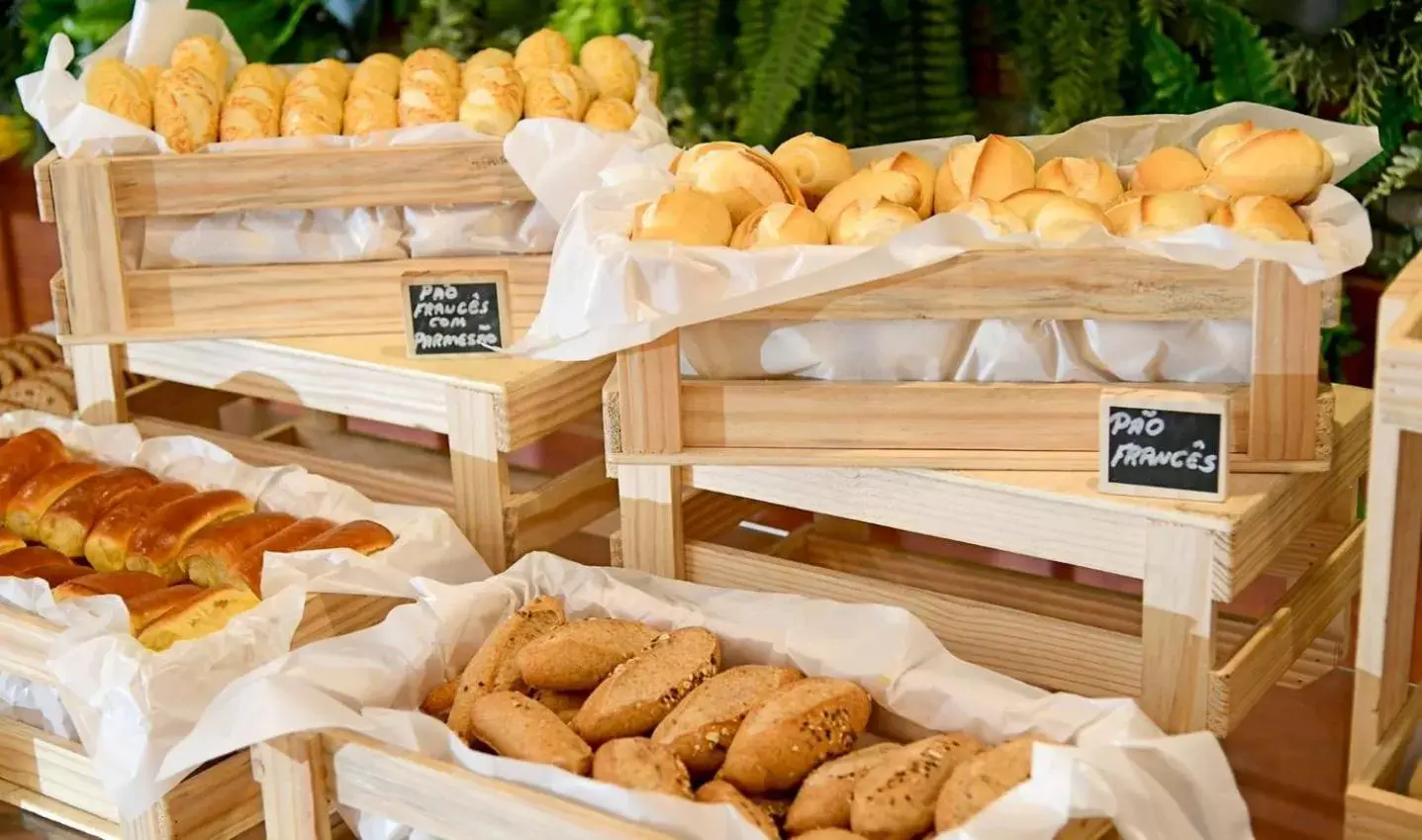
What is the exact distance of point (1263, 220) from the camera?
148 cm

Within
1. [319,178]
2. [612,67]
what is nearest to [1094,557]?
[612,67]

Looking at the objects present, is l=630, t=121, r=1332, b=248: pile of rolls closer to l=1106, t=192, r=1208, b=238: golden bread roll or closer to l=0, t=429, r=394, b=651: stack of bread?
l=1106, t=192, r=1208, b=238: golden bread roll

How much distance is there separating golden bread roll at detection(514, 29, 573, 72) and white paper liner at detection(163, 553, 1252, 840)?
773 mm

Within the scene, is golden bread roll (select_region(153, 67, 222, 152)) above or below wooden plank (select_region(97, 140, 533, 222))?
above

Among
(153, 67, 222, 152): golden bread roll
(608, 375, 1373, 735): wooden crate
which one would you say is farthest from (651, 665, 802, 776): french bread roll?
(153, 67, 222, 152): golden bread roll

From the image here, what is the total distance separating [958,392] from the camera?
1562 mm

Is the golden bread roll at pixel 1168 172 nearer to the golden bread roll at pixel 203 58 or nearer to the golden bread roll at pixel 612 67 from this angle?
the golden bread roll at pixel 612 67

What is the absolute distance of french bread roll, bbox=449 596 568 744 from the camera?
1.50 meters

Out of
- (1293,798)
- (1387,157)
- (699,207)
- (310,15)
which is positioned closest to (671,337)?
(699,207)

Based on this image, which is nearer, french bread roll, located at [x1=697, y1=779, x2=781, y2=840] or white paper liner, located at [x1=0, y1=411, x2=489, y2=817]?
french bread roll, located at [x1=697, y1=779, x2=781, y2=840]

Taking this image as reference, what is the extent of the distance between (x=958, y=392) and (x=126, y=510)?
1.13 meters

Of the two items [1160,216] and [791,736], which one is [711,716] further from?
[1160,216]

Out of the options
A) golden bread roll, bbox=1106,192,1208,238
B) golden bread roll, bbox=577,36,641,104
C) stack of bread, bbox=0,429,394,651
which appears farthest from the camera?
golden bread roll, bbox=577,36,641,104

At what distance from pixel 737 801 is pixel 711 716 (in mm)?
107
